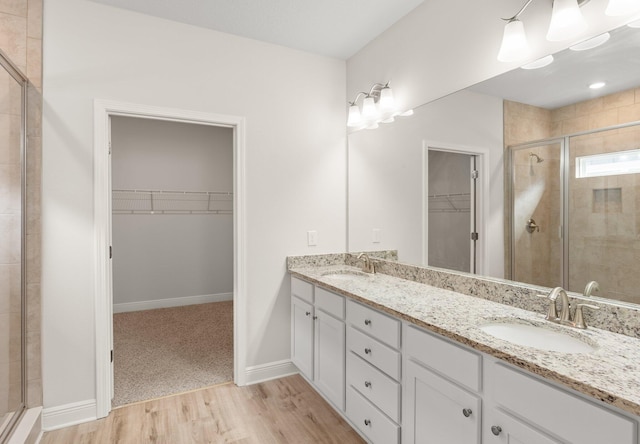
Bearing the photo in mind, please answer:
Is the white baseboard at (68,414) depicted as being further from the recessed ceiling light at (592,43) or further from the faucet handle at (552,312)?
the recessed ceiling light at (592,43)

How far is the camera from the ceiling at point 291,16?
2.19 m

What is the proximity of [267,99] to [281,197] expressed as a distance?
2.51ft

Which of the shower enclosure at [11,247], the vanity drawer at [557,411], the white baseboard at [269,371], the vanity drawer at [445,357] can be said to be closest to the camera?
the vanity drawer at [557,411]

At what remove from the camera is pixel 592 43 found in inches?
54.9

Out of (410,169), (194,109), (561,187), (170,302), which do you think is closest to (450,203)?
(410,169)

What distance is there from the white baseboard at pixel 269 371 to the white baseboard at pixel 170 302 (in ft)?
8.30

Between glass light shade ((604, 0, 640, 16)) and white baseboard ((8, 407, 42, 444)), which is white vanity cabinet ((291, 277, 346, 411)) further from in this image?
glass light shade ((604, 0, 640, 16))

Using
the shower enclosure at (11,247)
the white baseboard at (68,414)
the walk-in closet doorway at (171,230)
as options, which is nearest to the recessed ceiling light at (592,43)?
the shower enclosure at (11,247)

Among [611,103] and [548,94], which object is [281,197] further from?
[611,103]

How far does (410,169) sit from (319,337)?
50.7 inches

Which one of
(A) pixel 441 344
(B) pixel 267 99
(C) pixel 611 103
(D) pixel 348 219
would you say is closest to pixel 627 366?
(A) pixel 441 344

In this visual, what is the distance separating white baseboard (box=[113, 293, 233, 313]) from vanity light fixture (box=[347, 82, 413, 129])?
11.0 feet

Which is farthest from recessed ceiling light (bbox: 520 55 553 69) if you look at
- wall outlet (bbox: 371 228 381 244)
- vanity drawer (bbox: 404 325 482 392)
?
wall outlet (bbox: 371 228 381 244)

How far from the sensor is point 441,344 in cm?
136
